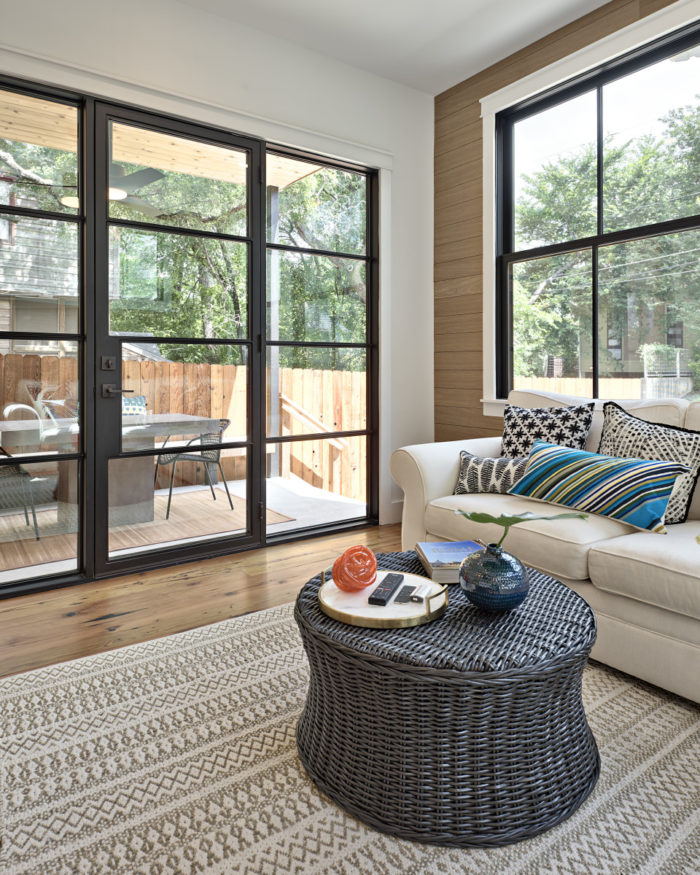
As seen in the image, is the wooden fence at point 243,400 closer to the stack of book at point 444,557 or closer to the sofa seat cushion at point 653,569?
the stack of book at point 444,557

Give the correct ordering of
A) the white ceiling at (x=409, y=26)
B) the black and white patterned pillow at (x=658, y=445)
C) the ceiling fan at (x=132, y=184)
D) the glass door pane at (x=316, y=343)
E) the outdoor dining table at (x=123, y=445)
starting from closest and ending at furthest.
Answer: the black and white patterned pillow at (x=658, y=445), the outdoor dining table at (x=123, y=445), the ceiling fan at (x=132, y=184), the white ceiling at (x=409, y=26), the glass door pane at (x=316, y=343)

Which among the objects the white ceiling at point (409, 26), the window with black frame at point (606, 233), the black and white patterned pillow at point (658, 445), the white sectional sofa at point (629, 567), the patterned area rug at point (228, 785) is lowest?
the patterned area rug at point (228, 785)

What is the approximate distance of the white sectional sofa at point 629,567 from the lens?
1.74 metres

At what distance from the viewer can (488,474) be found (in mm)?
2709

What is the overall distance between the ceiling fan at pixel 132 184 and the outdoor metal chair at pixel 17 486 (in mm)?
1337

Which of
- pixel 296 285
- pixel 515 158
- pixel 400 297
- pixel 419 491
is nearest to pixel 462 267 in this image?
pixel 400 297

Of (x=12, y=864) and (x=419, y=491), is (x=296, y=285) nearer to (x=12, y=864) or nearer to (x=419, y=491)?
(x=419, y=491)

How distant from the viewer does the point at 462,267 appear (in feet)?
13.0

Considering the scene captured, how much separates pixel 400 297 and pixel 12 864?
3.49 meters

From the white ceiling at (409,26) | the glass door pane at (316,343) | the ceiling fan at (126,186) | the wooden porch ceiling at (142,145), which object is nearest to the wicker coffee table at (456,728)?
the glass door pane at (316,343)

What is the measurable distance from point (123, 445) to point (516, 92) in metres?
3.01

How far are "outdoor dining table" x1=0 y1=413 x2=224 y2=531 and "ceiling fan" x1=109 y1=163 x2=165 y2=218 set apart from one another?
1.05m

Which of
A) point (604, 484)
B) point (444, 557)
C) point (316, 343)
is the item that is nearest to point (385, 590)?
point (444, 557)

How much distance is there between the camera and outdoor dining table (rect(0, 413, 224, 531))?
278 cm
